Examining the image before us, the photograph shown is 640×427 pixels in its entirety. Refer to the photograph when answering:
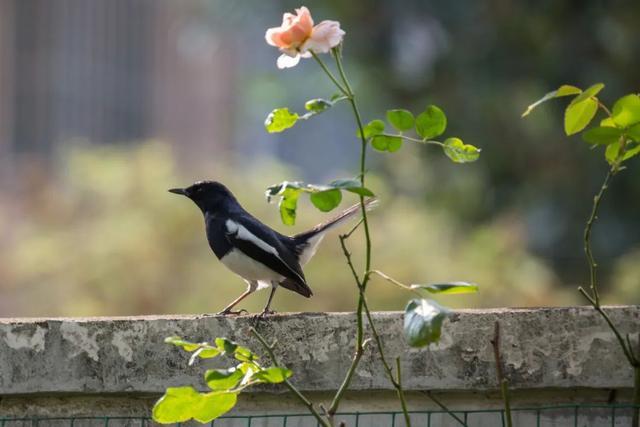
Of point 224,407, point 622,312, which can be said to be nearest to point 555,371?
point 622,312

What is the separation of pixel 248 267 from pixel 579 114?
2765 mm

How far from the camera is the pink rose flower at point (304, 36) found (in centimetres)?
323

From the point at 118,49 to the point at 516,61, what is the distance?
54.2ft

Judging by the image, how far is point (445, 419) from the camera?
387 cm

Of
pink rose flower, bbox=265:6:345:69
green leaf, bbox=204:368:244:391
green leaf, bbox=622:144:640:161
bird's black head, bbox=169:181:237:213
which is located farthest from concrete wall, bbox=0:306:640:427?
bird's black head, bbox=169:181:237:213

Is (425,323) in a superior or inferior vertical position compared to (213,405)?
superior

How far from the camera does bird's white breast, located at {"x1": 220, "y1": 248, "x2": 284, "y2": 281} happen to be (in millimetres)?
5910

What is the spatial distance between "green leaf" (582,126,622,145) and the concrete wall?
0.77m

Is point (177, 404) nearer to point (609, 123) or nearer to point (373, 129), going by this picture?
point (373, 129)

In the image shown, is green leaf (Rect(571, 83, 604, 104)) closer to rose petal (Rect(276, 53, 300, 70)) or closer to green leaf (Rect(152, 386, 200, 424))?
rose petal (Rect(276, 53, 300, 70))


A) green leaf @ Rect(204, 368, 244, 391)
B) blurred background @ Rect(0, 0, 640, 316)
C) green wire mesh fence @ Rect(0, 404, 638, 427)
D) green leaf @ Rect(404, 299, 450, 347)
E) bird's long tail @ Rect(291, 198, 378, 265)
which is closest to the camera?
green leaf @ Rect(404, 299, 450, 347)

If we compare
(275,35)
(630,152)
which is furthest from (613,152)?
(275,35)

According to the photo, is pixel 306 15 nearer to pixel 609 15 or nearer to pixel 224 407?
pixel 224 407

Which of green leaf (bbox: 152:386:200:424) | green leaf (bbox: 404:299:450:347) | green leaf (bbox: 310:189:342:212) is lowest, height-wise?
green leaf (bbox: 152:386:200:424)
